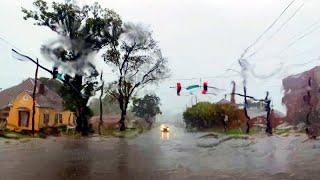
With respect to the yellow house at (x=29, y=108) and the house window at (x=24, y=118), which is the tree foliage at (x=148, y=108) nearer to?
the yellow house at (x=29, y=108)

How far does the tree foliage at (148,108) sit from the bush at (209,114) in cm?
644

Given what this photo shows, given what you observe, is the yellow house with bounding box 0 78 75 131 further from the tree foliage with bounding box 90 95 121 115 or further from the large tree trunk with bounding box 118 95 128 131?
the large tree trunk with bounding box 118 95 128 131

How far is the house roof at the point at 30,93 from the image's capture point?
59.4 m

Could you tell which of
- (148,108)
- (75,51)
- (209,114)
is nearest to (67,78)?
(75,51)

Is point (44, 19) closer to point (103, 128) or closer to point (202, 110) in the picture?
point (103, 128)

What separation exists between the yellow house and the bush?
29.5 m

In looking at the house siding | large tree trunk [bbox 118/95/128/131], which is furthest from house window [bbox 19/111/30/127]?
large tree trunk [bbox 118/95/128/131]

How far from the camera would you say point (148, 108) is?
109812mm

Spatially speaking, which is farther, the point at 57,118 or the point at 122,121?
the point at 122,121

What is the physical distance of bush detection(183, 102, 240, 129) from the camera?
82.0 meters

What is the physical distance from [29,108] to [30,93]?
279cm

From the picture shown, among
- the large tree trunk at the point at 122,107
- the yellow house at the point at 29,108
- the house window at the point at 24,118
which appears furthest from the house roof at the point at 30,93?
the large tree trunk at the point at 122,107

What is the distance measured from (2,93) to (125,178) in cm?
4889

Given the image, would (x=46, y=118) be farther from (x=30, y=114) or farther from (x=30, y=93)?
(x=30, y=93)
